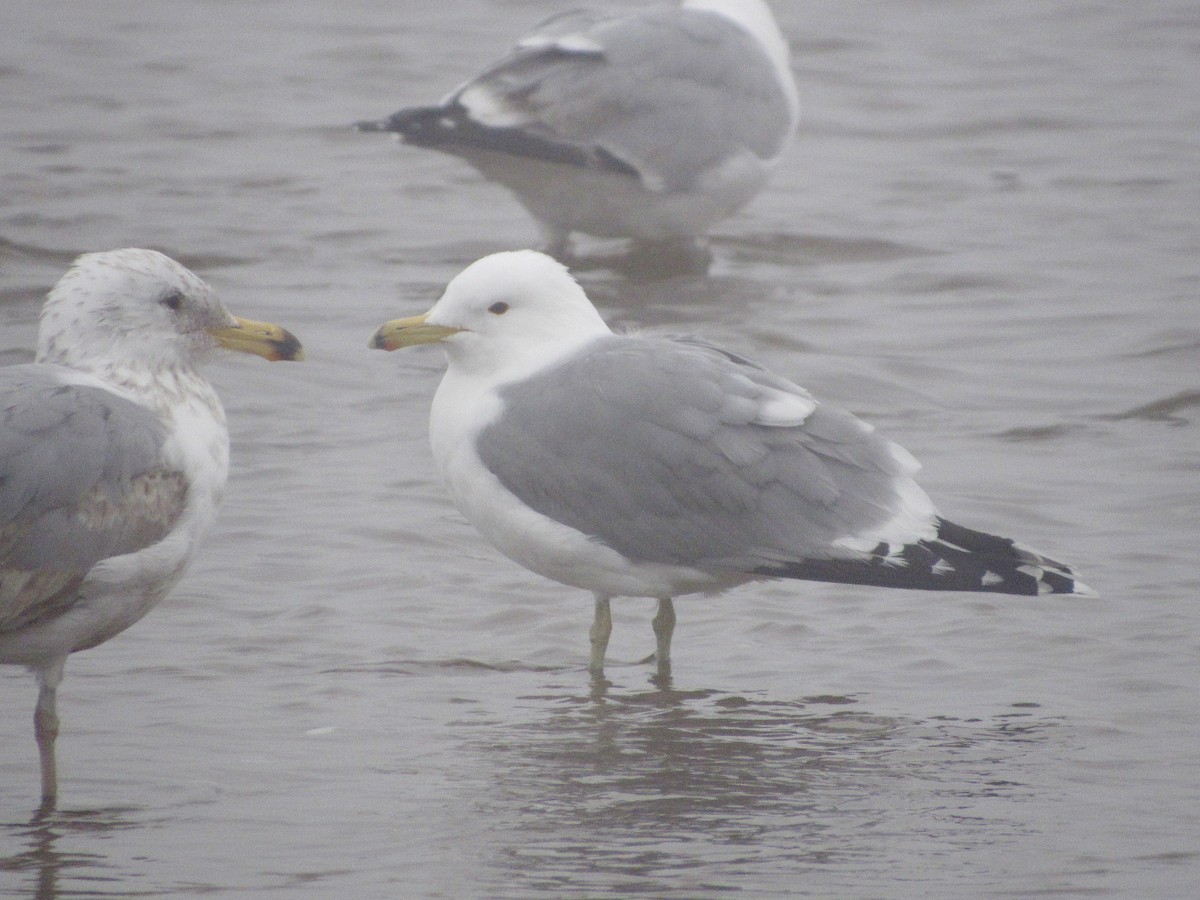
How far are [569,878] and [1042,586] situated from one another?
1563 mm

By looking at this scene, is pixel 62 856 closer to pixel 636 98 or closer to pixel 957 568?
pixel 957 568

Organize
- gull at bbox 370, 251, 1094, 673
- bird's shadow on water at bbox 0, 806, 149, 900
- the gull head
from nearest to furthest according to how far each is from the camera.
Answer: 1. bird's shadow on water at bbox 0, 806, 149, 900
2. the gull head
3. gull at bbox 370, 251, 1094, 673

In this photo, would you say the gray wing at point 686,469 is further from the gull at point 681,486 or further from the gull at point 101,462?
the gull at point 101,462

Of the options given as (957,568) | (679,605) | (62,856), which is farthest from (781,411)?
(62,856)

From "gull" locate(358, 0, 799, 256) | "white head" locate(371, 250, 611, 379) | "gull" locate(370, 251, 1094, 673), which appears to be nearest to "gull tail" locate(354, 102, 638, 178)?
"gull" locate(358, 0, 799, 256)

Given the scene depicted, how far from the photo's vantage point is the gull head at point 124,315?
4309 mm

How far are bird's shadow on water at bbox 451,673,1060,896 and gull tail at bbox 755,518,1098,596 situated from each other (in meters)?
0.32

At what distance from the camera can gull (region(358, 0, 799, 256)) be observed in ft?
27.9

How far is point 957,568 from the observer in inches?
182

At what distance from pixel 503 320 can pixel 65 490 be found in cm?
141

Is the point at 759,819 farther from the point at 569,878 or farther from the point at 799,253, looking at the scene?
the point at 799,253

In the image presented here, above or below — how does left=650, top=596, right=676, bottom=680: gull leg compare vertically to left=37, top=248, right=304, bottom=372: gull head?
below

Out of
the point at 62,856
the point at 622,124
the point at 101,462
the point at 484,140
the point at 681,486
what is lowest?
the point at 62,856

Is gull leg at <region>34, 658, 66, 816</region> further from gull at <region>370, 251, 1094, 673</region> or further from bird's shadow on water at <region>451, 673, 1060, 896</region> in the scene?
gull at <region>370, 251, 1094, 673</region>
